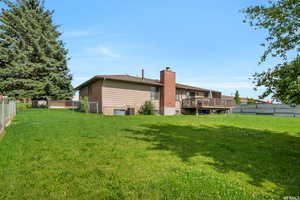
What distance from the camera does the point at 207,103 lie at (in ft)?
59.0

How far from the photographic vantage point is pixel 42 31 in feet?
77.2

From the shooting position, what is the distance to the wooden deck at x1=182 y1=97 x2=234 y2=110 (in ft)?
58.3

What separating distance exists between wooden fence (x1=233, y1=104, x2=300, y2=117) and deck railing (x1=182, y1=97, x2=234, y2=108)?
7.25m

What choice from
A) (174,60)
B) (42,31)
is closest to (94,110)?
(174,60)

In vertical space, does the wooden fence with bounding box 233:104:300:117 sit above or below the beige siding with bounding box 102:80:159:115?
below

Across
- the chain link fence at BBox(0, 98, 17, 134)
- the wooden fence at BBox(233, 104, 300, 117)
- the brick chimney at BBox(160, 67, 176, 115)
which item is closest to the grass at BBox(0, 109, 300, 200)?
the chain link fence at BBox(0, 98, 17, 134)

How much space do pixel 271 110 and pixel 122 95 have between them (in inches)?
856

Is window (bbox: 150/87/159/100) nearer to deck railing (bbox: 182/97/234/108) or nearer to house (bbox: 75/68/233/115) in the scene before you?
house (bbox: 75/68/233/115)

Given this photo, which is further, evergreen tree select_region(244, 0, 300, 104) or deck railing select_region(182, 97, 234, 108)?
deck railing select_region(182, 97, 234, 108)

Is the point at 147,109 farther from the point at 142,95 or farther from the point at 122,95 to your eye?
the point at 122,95

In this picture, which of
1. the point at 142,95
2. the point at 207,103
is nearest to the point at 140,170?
the point at 142,95

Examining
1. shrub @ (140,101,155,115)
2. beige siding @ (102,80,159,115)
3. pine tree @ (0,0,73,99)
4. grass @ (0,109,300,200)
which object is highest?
pine tree @ (0,0,73,99)

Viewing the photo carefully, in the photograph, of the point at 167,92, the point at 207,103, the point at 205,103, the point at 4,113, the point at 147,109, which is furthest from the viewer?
the point at 167,92

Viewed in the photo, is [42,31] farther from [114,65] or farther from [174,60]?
[174,60]
